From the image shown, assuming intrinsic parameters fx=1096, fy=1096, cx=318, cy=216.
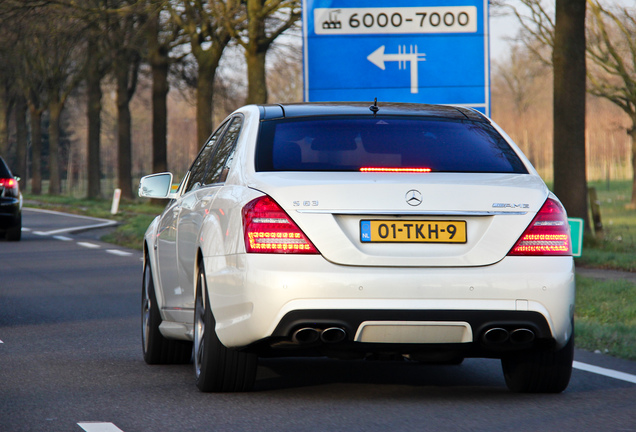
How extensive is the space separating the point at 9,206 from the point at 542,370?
16.2 m

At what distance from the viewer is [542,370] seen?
585 cm

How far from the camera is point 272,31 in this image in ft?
94.1

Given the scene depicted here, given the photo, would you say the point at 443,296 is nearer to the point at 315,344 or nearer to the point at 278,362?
the point at 315,344

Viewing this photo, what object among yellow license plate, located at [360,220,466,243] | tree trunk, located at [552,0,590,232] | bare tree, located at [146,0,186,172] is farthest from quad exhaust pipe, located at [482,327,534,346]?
bare tree, located at [146,0,186,172]

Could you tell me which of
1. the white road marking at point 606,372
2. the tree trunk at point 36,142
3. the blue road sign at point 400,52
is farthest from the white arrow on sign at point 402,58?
the tree trunk at point 36,142

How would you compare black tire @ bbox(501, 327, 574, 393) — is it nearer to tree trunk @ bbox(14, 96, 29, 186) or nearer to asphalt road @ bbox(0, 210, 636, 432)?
asphalt road @ bbox(0, 210, 636, 432)

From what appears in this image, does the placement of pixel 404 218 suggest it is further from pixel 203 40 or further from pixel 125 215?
pixel 203 40

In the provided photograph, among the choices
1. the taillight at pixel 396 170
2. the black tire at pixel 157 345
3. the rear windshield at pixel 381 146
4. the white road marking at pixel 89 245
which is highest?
the rear windshield at pixel 381 146

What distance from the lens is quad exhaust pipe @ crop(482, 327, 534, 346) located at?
208 inches

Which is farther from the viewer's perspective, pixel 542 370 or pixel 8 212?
pixel 8 212

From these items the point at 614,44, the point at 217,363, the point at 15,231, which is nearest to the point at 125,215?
the point at 15,231

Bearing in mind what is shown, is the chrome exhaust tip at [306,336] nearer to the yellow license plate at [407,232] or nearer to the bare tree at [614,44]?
the yellow license plate at [407,232]

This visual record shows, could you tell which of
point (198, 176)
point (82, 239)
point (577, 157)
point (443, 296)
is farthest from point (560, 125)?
point (443, 296)

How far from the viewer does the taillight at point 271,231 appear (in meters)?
5.21
